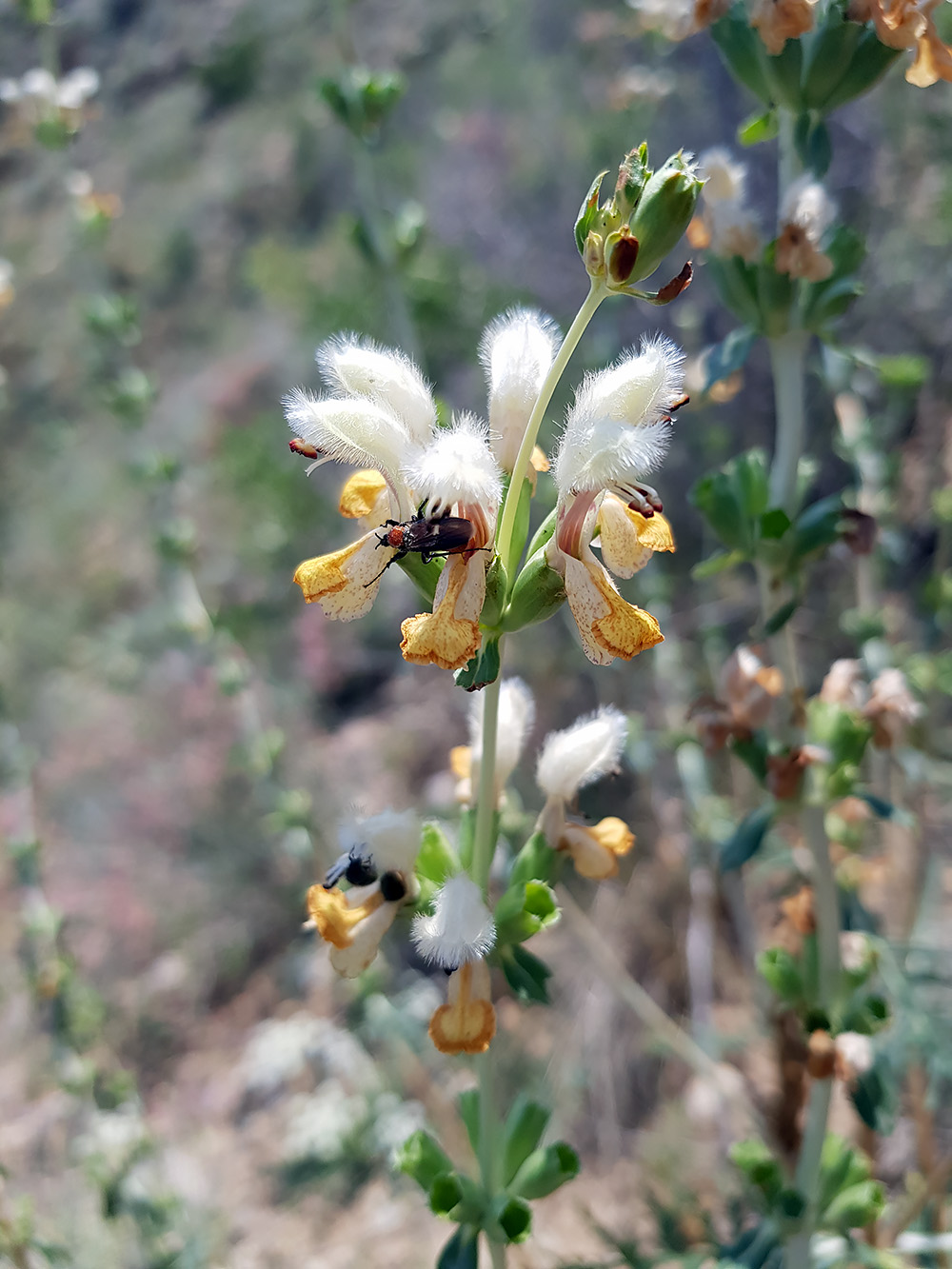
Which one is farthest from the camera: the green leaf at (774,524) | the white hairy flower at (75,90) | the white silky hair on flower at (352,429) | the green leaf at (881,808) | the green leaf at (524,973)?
the white hairy flower at (75,90)

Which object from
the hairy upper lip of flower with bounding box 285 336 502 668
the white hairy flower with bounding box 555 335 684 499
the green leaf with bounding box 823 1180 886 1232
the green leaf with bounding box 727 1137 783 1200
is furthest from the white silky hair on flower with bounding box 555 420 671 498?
the green leaf with bounding box 823 1180 886 1232

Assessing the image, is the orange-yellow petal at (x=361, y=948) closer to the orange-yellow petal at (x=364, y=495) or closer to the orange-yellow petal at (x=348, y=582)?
the orange-yellow petal at (x=348, y=582)

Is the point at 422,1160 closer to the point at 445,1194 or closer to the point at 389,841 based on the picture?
the point at 445,1194

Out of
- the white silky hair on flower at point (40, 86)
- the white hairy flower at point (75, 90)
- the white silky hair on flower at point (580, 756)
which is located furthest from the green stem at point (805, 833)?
the white silky hair on flower at point (40, 86)

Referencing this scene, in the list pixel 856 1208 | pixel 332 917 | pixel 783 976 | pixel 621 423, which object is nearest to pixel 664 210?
pixel 621 423

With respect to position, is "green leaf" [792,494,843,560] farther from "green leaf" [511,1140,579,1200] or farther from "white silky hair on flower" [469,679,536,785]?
"green leaf" [511,1140,579,1200]

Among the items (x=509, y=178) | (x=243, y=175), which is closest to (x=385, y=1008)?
(x=509, y=178)
